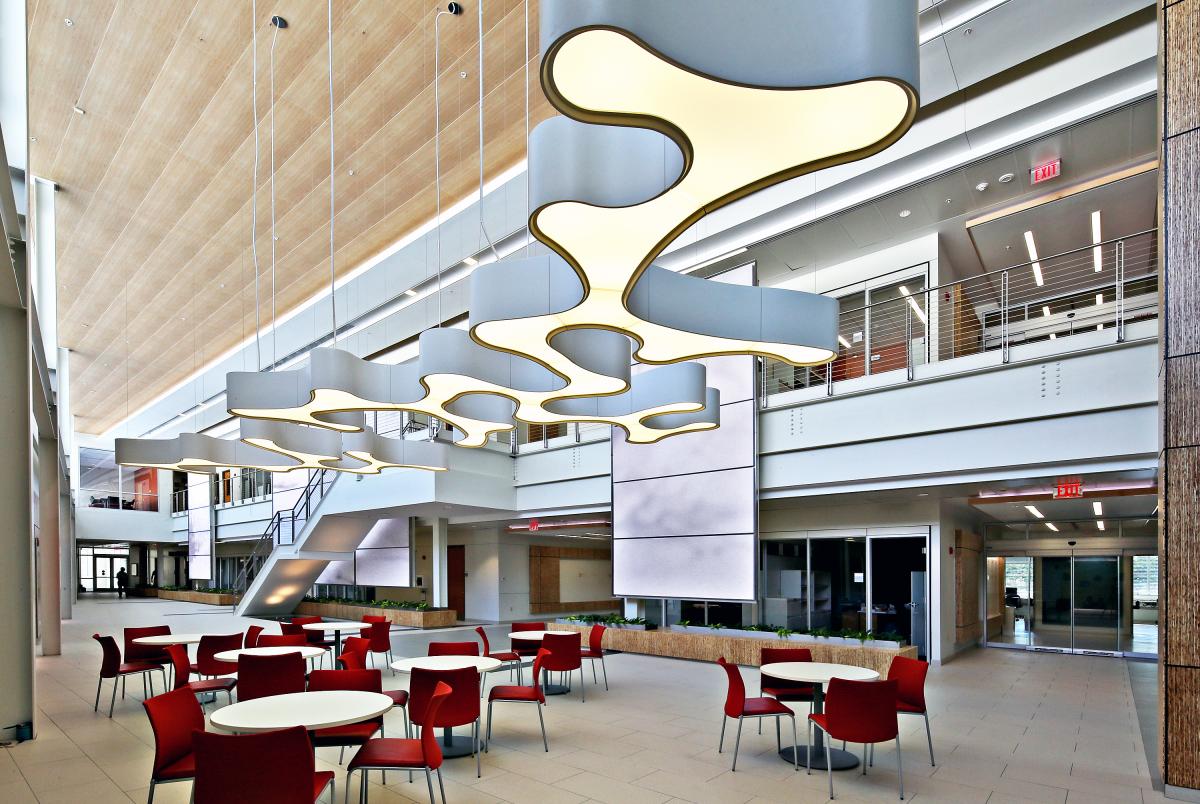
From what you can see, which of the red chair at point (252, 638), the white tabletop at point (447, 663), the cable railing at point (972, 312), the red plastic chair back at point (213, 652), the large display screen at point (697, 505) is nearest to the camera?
the white tabletop at point (447, 663)

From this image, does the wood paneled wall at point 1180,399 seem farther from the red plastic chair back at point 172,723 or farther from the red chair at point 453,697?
the red plastic chair back at point 172,723

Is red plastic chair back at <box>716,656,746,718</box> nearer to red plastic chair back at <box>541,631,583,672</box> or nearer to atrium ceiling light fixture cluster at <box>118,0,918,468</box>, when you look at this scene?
atrium ceiling light fixture cluster at <box>118,0,918,468</box>

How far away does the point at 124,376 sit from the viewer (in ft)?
93.5

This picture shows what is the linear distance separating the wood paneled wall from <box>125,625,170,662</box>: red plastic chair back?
1054 centimetres

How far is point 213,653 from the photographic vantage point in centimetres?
919

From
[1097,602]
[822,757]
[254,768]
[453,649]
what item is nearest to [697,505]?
[453,649]

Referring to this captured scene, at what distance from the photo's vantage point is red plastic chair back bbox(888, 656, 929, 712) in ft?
22.5

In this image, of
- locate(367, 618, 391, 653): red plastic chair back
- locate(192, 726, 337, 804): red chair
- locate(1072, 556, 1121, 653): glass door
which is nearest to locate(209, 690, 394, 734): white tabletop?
locate(192, 726, 337, 804): red chair

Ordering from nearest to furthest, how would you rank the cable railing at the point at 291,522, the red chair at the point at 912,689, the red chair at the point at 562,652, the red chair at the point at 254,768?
the red chair at the point at 254,768 → the red chair at the point at 912,689 → the red chair at the point at 562,652 → the cable railing at the point at 291,522

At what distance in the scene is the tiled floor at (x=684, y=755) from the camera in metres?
6.02

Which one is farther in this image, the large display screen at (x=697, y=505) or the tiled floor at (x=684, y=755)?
the large display screen at (x=697, y=505)

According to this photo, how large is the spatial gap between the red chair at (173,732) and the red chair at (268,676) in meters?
1.69

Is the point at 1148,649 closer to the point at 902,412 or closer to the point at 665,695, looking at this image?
the point at 902,412

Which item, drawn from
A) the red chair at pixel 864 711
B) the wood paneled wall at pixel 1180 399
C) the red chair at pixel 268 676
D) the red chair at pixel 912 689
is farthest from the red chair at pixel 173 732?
the wood paneled wall at pixel 1180 399
